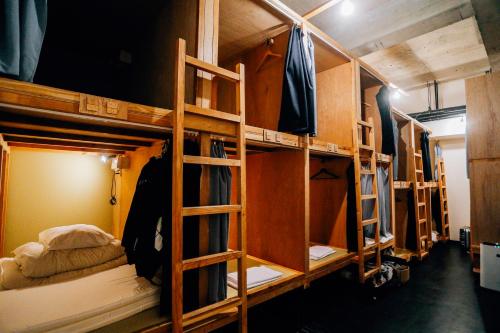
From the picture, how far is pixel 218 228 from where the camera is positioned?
1765mm

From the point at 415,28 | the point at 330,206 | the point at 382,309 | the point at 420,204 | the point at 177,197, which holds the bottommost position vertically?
the point at 382,309

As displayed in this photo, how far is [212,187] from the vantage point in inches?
70.4

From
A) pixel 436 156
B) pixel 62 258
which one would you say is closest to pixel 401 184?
pixel 436 156

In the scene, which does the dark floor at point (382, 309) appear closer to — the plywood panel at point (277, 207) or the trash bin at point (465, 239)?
the plywood panel at point (277, 207)

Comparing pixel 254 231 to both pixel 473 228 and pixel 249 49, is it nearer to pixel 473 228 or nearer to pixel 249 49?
pixel 249 49

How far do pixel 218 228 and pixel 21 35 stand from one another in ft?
5.22

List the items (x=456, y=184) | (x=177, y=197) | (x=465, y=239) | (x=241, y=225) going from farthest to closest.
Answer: (x=456, y=184), (x=465, y=239), (x=241, y=225), (x=177, y=197)

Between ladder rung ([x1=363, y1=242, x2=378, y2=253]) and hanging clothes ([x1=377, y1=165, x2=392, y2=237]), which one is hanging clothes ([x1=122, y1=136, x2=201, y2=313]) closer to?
ladder rung ([x1=363, y1=242, x2=378, y2=253])

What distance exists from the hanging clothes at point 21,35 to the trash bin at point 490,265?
5767 millimetres

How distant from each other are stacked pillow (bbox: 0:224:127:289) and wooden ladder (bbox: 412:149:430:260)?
5.34 m

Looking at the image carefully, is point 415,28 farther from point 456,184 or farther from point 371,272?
point 456,184

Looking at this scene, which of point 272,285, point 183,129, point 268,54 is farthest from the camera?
point 268,54

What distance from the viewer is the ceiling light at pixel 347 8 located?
318cm

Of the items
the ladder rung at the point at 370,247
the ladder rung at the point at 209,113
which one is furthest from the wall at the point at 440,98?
the ladder rung at the point at 209,113
